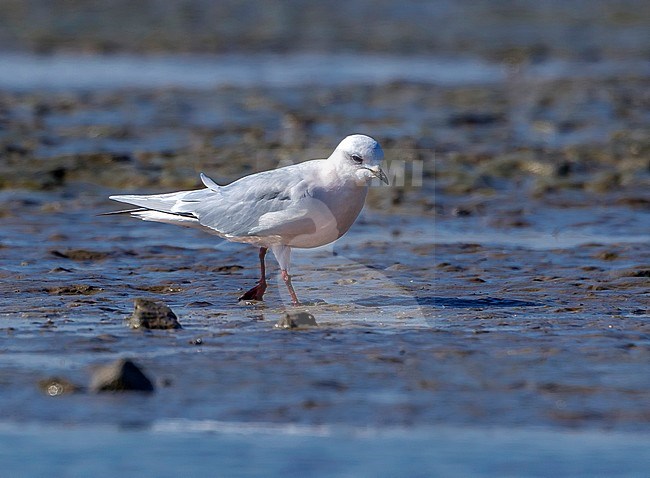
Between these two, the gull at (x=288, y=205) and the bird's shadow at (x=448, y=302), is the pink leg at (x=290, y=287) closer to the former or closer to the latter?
the gull at (x=288, y=205)

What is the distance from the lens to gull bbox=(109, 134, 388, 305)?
26.3 feet

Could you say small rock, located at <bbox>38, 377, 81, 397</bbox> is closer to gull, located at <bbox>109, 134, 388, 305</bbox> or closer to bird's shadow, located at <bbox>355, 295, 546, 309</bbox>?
gull, located at <bbox>109, 134, 388, 305</bbox>

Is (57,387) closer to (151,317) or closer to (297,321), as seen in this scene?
(151,317)

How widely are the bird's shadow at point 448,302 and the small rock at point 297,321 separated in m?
0.87

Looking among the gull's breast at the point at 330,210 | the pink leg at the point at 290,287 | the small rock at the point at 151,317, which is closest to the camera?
the small rock at the point at 151,317

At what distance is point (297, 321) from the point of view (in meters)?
7.39

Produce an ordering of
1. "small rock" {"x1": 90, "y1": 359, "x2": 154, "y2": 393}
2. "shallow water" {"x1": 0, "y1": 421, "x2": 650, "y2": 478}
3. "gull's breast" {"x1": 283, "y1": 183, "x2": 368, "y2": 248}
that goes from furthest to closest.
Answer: "gull's breast" {"x1": 283, "y1": 183, "x2": 368, "y2": 248}
"small rock" {"x1": 90, "y1": 359, "x2": 154, "y2": 393}
"shallow water" {"x1": 0, "y1": 421, "x2": 650, "y2": 478}

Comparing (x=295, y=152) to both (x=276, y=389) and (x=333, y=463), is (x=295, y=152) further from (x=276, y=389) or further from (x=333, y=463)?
(x=333, y=463)

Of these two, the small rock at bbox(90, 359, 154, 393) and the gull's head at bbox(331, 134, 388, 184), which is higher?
the gull's head at bbox(331, 134, 388, 184)

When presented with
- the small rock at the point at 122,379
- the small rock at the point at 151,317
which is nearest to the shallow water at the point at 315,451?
the small rock at the point at 122,379

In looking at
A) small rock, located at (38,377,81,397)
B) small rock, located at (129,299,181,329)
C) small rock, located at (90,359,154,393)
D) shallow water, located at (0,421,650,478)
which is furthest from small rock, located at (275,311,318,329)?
shallow water, located at (0,421,650,478)

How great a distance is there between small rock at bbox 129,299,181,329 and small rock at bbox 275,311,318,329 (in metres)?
0.58

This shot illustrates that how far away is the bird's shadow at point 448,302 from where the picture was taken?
26.8 ft

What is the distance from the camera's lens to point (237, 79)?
67.1 ft
